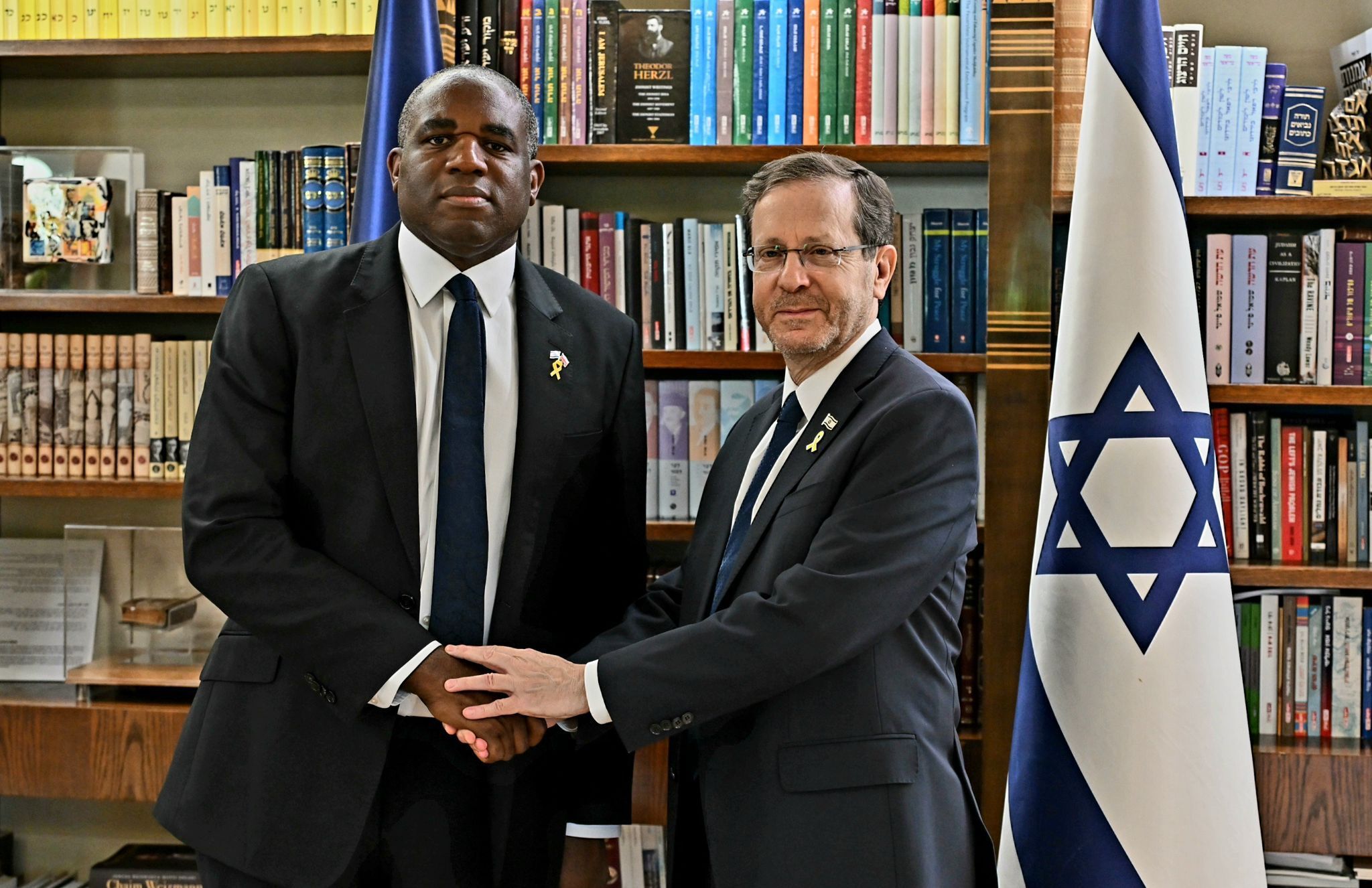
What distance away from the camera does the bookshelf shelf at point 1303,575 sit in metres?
2.27

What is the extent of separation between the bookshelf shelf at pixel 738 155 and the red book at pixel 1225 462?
0.72 metres

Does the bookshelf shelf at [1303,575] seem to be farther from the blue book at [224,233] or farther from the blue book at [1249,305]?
the blue book at [224,233]

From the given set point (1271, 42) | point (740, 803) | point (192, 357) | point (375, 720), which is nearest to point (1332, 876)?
point (740, 803)

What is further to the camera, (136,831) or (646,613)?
(136,831)

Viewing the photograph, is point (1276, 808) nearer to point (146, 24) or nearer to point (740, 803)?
point (740, 803)

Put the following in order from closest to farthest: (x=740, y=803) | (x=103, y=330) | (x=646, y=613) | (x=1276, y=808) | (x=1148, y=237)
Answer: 1. (x=740, y=803)
2. (x=646, y=613)
3. (x=1148, y=237)
4. (x=1276, y=808)
5. (x=103, y=330)

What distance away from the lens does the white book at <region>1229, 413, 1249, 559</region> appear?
7.70 feet

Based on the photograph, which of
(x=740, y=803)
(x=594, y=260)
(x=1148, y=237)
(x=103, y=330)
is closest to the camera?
(x=740, y=803)

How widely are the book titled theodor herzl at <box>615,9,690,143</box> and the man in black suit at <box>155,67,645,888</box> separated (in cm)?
82

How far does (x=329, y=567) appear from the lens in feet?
4.88

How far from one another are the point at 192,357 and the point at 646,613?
55.0 inches

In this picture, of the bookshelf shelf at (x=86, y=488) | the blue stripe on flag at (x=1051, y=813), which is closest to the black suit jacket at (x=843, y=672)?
the blue stripe on flag at (x=1051, y=813)

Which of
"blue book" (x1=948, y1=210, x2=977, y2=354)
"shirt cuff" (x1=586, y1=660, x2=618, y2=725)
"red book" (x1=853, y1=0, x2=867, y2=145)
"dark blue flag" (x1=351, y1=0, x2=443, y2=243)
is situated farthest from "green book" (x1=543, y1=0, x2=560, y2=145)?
"shirt cuff" (x1=586, y1=660, x2=618, y2=725)

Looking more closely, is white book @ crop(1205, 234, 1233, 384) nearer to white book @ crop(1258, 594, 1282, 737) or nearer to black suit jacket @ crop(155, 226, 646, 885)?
white book @ crop(1258, 594, 1282, 737)
